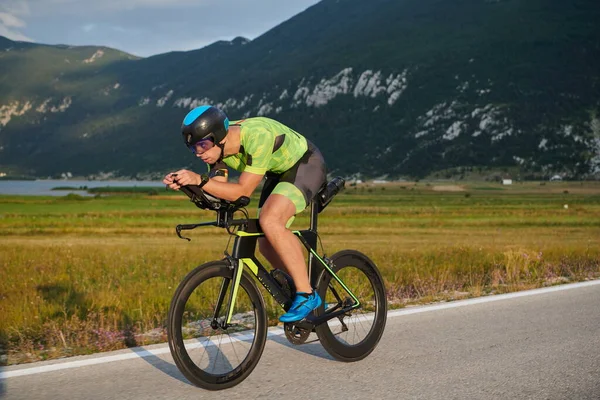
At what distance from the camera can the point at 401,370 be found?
19.2 feet

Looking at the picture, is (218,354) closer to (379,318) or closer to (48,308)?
(379,318)

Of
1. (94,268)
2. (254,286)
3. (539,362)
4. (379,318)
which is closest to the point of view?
(254,286)

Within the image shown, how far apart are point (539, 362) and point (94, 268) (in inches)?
471

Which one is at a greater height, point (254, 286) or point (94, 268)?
point (254, 286)

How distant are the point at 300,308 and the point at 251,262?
0.54 metres

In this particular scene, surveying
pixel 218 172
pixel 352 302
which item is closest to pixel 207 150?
pixel 218 172

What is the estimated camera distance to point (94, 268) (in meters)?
16.2

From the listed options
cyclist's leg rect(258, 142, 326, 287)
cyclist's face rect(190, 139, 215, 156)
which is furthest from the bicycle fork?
cyclist's face rect(190, 139, 215, 156)

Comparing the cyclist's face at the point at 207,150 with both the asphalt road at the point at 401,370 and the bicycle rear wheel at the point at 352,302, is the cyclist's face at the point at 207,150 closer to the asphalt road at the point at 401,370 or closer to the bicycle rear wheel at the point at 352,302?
the bicycle rear wheel at the point at 352,302

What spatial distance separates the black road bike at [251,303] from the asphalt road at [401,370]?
17 centimetres

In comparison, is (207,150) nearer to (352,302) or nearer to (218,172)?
(218,172)

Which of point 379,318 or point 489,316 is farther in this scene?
point 489,316

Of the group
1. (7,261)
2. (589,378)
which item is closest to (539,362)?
(589,378)

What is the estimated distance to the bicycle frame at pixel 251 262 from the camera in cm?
530
